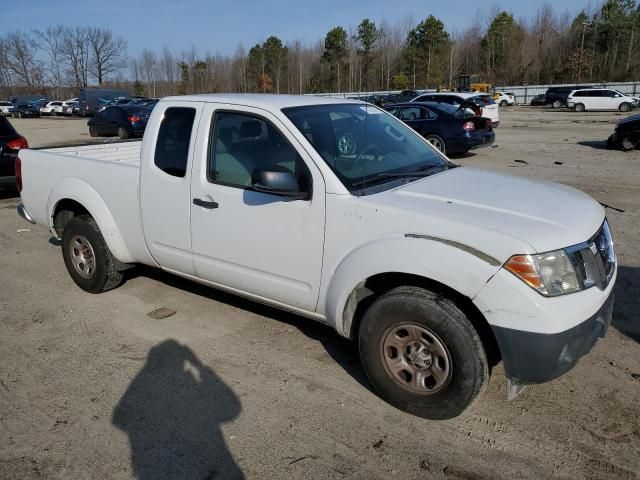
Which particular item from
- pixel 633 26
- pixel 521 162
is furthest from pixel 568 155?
pixel 633 26

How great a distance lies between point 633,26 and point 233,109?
3063 inches

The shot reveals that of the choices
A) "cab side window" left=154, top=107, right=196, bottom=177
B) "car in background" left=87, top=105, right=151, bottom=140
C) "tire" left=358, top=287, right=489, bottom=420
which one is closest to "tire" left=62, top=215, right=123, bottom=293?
"cab side window" left=154, top=107, right=196, bottom=177

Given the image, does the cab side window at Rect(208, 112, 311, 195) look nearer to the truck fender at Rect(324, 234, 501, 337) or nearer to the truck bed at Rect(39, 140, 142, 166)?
the truck fender at Rect(324, 234, 501, 337)

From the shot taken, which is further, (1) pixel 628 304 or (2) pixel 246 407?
(1) pixel 628 304

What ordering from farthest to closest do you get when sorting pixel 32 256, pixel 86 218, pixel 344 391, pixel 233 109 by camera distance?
1. pixel 32 256
2. pixel 86 218
3. pixel 233 109
4. pixel 344 391

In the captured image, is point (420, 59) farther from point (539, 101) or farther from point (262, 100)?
point (262, 100)

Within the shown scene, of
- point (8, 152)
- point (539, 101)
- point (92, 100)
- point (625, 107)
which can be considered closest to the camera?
point (8, 152)

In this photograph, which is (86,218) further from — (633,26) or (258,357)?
(633,26)

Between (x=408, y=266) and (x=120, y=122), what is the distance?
22.0m

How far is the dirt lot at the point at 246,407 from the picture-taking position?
2.84 metres

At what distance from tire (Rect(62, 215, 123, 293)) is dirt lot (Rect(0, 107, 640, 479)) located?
0.17 meters

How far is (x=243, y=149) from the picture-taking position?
3857mm

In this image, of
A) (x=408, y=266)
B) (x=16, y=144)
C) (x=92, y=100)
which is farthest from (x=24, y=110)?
(x=408, y=266)

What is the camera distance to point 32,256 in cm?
660
